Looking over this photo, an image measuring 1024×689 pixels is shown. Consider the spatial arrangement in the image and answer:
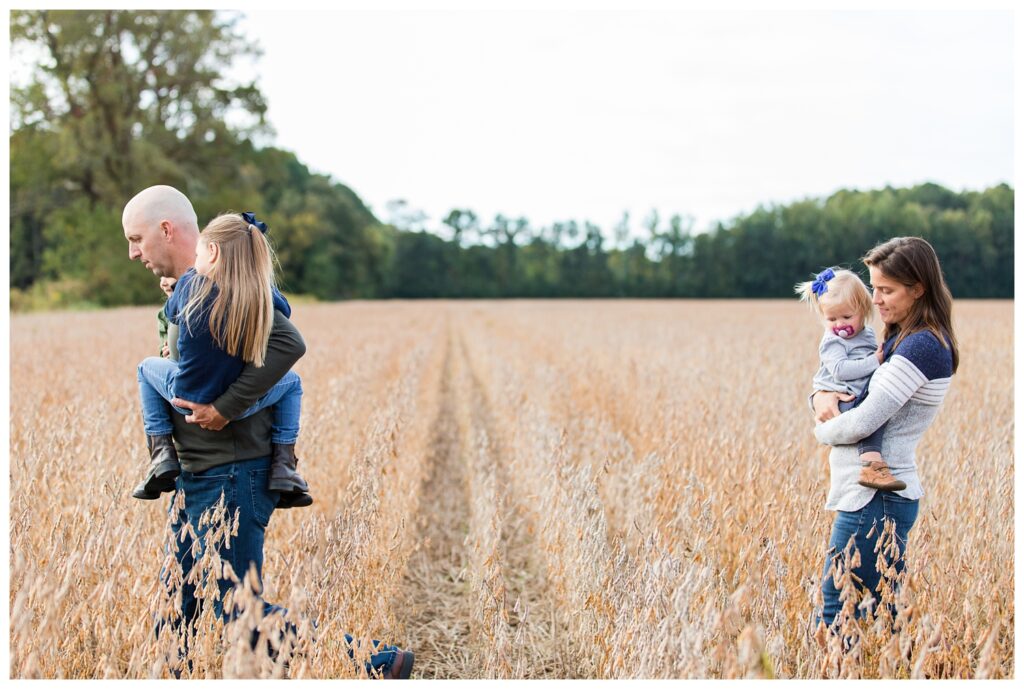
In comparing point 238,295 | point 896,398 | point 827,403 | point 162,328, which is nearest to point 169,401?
point 162,328

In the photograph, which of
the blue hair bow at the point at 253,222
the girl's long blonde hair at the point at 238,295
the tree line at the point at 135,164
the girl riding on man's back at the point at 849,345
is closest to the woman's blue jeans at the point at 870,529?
the girl riding on man's back at the point at 849,345

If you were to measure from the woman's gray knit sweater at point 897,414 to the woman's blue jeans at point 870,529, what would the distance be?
0.04 m

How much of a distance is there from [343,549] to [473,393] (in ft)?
25.5

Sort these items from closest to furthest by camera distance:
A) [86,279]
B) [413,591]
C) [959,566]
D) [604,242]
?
[959,566]
[413,591]
[86,279]
[604,242]

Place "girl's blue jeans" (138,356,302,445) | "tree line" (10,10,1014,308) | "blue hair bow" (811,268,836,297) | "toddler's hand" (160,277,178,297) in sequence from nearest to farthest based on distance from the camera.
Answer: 1. "girl's blue jeans" (138,356,302,445)
2. "toddler's hand" (160,277,178,297)
3. "blue hair bow" (811,268,836,297)
4. "tree line" (10,10,1014,308)

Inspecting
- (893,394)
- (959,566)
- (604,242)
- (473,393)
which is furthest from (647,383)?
(604,242)

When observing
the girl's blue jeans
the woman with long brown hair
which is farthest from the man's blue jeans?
the woman with long brown hair

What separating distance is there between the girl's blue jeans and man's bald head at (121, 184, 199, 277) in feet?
1.01

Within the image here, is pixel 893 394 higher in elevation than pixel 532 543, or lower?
higher

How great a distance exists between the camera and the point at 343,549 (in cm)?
259

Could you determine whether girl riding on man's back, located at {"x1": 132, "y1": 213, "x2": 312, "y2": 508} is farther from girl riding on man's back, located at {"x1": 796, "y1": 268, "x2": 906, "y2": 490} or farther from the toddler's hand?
girl riding on man's back, located at {"x1": 796, "y1": 268, "x2": 906, "y2": 490}

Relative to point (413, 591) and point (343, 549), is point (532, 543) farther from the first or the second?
point (343, 549)

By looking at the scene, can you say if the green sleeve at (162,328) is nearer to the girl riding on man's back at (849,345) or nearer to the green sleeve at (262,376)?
the green sleeve at (262,376)

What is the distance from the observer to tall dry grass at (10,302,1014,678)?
2283mm
